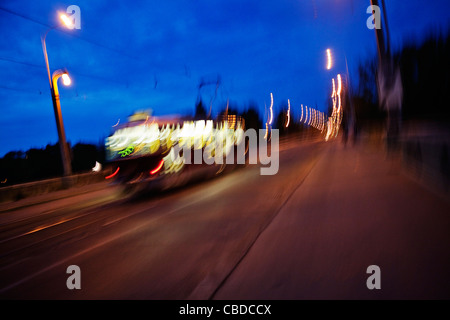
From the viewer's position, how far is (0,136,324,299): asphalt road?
397 centimetres

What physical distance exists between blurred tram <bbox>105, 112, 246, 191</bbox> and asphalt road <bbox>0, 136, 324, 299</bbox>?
0.76m

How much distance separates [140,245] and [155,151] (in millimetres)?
4823

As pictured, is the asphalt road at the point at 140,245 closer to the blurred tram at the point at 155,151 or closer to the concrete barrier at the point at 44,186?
the blurred tram at the point at 155,151

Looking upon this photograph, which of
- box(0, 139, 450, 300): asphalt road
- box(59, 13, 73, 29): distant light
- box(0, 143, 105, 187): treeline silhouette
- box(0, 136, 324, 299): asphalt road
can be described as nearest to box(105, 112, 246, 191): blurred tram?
box(0, 136, 324, 299): asphalt road

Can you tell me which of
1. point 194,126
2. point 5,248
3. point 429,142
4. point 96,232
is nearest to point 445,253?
point 429,142

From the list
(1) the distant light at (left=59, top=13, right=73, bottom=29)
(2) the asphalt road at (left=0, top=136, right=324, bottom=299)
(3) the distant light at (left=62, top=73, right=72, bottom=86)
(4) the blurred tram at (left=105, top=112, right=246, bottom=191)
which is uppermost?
(1) the distant light at (left=59, top=13, right=73, bottom=29)

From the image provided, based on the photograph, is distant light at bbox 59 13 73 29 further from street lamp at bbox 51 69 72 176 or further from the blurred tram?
the blurred tram

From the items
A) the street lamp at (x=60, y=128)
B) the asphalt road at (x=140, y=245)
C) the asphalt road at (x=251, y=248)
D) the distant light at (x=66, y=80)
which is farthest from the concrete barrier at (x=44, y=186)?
the asphalt road at (x=251, y=248)

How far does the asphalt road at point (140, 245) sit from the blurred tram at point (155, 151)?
2.50 feet

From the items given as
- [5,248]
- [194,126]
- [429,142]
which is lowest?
[5,248]

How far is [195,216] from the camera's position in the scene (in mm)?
7273

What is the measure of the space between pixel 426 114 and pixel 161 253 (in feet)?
74.0

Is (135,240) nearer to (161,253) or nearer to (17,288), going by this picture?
(161,253)

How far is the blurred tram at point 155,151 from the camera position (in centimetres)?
1008
